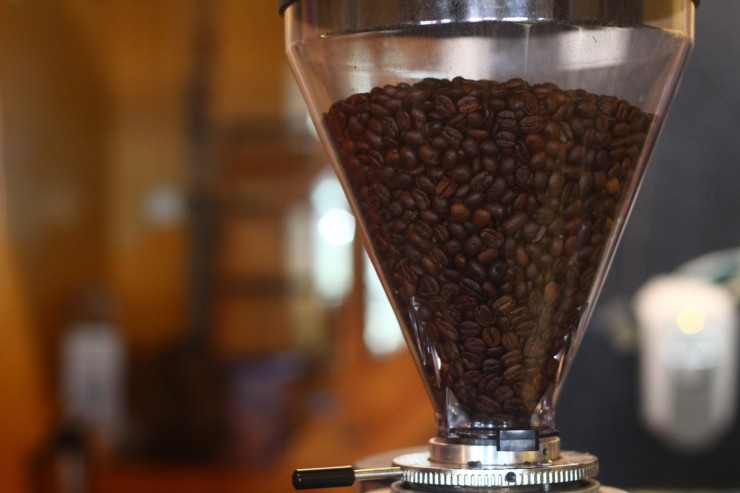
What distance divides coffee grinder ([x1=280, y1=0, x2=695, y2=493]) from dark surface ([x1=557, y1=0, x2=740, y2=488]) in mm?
1413

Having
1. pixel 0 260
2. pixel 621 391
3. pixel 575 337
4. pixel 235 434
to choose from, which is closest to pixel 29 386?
pixel 0 260

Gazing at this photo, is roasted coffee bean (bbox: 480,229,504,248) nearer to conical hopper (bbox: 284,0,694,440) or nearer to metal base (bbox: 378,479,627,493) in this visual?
conical hopper (bbox: 284,0,694,440)

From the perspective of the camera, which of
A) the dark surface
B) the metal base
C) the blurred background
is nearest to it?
the metal base

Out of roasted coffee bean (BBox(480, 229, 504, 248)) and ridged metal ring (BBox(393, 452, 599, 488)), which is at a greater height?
roasted coffee bean (BBox(480, 229, 504, 248))

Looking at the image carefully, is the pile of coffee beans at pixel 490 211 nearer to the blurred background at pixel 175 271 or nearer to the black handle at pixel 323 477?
the black handle at pixel 323 477

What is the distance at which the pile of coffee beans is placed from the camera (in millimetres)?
602

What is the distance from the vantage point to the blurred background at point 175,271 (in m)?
2.91

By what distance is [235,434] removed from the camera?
321 cm

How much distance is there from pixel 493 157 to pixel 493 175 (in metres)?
0.01

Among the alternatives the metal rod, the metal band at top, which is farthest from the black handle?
the metal band at top

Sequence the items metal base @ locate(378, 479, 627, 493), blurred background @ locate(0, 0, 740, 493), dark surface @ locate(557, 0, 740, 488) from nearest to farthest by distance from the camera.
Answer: metal base @ locate(378, 479, 627, 493), dark surface @ locate(557, 0, 740, 488), blurred background @ locate(0, 0, 740, 493)

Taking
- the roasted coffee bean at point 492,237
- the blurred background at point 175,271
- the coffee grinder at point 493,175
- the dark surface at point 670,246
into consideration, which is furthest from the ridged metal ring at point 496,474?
the blurred background at point 175,271

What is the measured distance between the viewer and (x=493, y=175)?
601 millimetres

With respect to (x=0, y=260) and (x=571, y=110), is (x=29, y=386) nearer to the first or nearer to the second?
(x=0, y=260)
